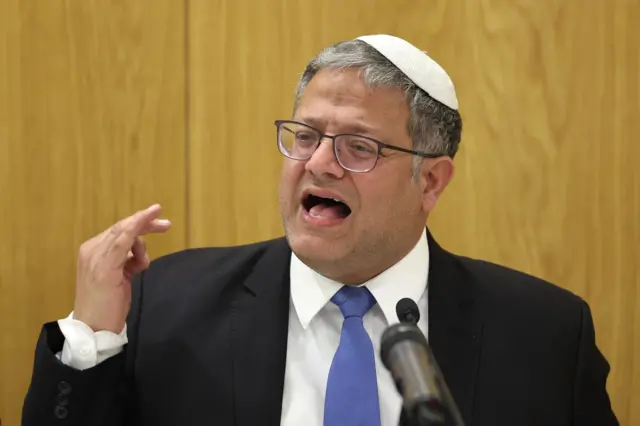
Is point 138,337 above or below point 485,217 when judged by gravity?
below

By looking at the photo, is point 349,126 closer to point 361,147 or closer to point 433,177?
point 361,147

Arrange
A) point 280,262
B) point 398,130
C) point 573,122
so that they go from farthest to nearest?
point 573,122 → point 280,262 → point 398,130

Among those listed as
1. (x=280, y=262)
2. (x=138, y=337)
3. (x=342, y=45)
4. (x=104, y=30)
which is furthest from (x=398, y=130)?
(x=104, y=30)

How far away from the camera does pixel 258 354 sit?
1.45m

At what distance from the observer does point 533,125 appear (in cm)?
200

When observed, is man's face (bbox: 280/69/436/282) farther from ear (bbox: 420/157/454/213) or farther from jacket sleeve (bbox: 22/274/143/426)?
jacket sleeve (bbox: 22/274/143/426)

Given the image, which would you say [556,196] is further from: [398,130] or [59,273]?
[59,273]

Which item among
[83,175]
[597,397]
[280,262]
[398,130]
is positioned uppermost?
[398,130]

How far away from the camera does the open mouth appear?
141 centimetres

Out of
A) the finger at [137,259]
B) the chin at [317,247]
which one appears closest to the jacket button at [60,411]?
the finger at [137,259]

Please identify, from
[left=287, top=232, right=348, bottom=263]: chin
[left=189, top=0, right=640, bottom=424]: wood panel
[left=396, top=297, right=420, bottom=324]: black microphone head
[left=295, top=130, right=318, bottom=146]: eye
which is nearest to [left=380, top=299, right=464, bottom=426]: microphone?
[left=396, top=297, right=420, bottom=324]: black microphone head

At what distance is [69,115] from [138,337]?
0.80 meters

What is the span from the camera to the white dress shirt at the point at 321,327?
142cm

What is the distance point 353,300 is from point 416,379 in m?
0.73
